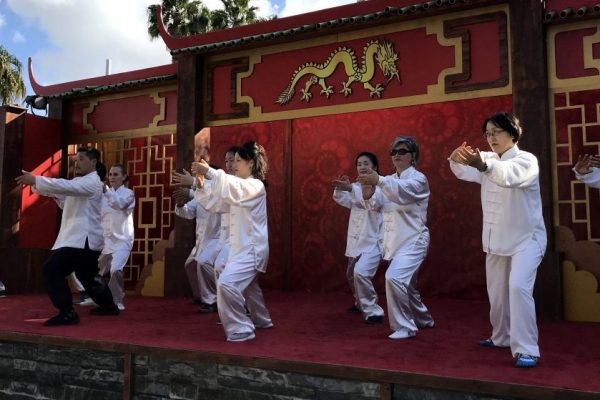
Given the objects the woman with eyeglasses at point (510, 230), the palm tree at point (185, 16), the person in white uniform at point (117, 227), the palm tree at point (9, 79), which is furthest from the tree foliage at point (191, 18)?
the woman with eyeglasses at point (510, 230)

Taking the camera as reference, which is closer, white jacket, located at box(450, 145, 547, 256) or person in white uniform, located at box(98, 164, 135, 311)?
white jacket, located at box(450, 145, 547, 256)

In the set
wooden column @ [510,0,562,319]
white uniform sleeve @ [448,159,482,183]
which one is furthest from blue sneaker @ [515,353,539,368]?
wooden column @ [510,0,562,319]

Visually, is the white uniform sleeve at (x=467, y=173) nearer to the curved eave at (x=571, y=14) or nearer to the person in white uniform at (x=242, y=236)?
the person in white uniform at (x=242, y=236)

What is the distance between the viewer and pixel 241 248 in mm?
4191

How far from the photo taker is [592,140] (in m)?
5.21

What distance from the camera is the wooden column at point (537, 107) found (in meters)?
5.11

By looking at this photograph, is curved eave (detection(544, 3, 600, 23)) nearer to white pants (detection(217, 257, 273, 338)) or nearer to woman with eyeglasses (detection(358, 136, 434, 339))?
woman with eyeglasses (detection(358, 136, 434, 339))

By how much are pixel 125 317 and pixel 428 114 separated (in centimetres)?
382

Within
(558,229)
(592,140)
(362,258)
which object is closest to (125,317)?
(362,258)

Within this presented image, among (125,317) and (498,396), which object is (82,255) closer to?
(125,317)

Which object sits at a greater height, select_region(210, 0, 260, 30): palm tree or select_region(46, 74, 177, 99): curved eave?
select_region(210, 0, 260, 30): palm tree

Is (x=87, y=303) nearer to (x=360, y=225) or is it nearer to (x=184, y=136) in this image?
(x=184, y=136)

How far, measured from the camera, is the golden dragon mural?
6410 millimetres

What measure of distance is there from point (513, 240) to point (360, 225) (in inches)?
85.6
